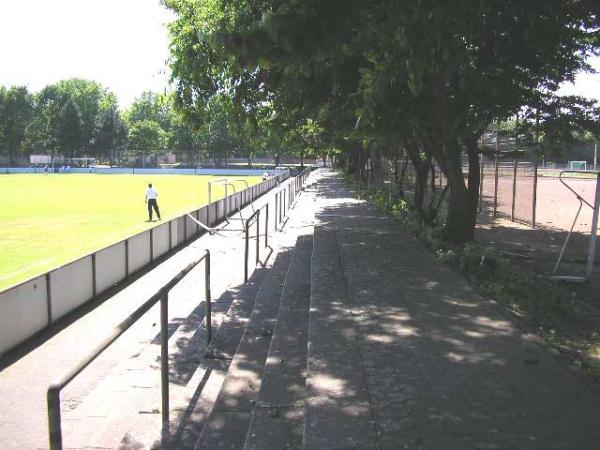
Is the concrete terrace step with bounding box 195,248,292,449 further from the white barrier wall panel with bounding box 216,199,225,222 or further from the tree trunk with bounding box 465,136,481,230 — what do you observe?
the white barrier wall panel with bounding box 216,199,225,222

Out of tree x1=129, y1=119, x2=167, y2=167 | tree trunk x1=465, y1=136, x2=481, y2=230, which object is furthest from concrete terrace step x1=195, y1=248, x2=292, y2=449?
tree x1=129, y1=119, x2=167, y2=167

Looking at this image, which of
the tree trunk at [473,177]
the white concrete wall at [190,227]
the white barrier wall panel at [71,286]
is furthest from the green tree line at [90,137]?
the white barrier wall panel at [71,286]

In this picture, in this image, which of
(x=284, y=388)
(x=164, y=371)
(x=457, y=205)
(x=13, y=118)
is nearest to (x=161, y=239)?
(x=457, y=205)

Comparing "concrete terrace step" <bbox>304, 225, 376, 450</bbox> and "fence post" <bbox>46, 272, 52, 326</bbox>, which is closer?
"concrete terrace step" <bbox>304, 225, 376, 450</bbox>

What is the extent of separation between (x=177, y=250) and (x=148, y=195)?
6.44 meters

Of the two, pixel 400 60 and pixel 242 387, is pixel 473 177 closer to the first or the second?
pixel 400 60

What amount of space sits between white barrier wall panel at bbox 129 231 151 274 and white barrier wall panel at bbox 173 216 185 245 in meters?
2.50

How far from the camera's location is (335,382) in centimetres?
414

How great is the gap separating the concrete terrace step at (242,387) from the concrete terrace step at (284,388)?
18cm

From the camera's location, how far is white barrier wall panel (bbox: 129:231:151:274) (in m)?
12.1

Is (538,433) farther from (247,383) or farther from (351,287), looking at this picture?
(351,287)

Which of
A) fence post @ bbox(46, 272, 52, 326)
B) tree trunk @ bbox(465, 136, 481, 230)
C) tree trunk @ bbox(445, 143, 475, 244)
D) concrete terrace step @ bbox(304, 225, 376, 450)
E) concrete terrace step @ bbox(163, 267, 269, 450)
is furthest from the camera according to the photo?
tree trunk @ bbox(465, 136, 481, 230)

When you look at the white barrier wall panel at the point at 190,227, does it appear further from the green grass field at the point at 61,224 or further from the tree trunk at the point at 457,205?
the tree trunk at the point at 457,205

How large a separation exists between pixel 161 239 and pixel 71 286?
5.37m
